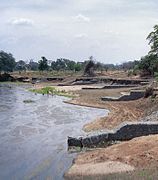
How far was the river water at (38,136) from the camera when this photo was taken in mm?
26938

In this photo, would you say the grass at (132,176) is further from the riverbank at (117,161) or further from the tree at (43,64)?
the tree at (43,64)

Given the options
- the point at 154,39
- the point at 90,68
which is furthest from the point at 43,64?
the point at 154,39

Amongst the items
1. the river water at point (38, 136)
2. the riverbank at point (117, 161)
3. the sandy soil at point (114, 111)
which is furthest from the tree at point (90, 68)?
the riverbank at point (117, 161)

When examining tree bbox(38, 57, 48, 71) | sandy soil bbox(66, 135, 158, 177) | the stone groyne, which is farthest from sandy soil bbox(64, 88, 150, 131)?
tree bbox(38, 57, 48, 71)

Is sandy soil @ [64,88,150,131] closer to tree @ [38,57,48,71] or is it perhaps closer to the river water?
the river water

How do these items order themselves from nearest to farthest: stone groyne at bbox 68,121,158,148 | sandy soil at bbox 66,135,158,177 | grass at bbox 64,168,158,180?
grass at bbox 64,168,158,180
sandy soil at bbox 66,135,158,177
stone groyne at bbox 68,121,158,148

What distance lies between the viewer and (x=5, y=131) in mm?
41938

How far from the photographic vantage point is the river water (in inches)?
1061

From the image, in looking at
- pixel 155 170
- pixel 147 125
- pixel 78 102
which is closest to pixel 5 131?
pixel 147 125

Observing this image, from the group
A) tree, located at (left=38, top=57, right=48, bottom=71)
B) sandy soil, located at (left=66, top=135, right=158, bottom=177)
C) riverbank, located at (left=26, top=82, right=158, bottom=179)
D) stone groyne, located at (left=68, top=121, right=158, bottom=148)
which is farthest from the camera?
tree, located at (left=38, top=57, right=48, bottom=71)

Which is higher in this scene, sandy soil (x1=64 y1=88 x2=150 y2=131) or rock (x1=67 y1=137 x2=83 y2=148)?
rock (x1=67 y1=137 x2=83 y2=148)

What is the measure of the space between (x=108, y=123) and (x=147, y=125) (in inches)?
449

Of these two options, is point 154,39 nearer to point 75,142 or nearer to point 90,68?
point 75,142

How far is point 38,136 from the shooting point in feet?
129
